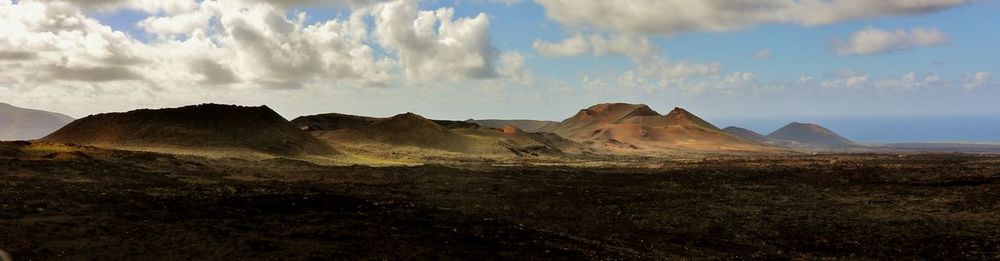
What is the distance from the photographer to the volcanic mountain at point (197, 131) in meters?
60.7

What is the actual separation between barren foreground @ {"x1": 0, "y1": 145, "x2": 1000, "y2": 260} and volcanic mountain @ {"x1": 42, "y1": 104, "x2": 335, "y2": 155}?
70.3ft

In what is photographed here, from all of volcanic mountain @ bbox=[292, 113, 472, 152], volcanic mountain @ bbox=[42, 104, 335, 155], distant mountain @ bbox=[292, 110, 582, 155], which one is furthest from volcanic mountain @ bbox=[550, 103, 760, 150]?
volcanic mountain @ bbox=[42, 104, 335, 155]

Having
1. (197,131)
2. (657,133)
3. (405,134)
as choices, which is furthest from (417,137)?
(657,133)

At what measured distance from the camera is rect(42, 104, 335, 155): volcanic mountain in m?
60.7

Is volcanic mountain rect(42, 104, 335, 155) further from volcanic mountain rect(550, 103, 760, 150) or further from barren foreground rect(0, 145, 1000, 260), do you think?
volcanic mountain rect(550, 103, 760, 150)

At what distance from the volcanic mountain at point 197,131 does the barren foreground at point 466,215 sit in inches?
844

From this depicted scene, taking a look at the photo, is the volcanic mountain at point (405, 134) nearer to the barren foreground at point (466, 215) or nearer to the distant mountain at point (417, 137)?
the distant mountain at point (417, 137)

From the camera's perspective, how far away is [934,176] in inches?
1432

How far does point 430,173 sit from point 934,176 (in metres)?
32.1

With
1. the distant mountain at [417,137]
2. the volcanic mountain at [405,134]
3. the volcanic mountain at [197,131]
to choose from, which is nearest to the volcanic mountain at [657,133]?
the distant mountain at [417,137]

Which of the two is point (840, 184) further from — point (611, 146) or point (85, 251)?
point (611, 146)

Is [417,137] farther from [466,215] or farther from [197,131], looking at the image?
[466,215]

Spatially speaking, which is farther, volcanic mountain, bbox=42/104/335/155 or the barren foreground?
volcanic mountain, bbox=42/104/335/155

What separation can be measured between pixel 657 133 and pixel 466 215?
140850 millimetres
